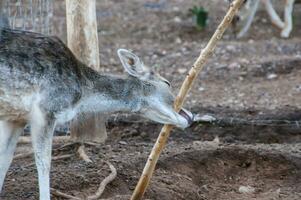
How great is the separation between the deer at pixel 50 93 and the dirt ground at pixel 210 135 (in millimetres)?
725

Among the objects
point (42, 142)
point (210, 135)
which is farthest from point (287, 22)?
point (42, 142)

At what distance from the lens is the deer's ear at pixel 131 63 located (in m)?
7.07

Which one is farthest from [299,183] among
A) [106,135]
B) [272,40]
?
[272,40]

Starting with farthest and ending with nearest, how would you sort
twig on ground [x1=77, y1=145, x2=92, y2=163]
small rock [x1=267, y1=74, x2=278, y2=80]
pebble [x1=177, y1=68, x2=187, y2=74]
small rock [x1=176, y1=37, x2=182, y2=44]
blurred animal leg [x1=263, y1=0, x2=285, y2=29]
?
blurred animal leg [x1=263, y1=0, x2=285, y2=29] < small rock [x1=176, y1=37, x2=182, y2=44] < pebble [x1=177, y1=68, x2=187, y2=74] < small rock [x1=267, y1=74, x2=278, y2=80] < twig on ground [x1=77, y1=145, x2=92, y2=163]

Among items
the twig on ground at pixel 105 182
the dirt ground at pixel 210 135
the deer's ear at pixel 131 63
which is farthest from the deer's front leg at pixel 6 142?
the deer's ear at pixel 131 63

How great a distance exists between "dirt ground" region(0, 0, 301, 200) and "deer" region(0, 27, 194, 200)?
725 millimetres

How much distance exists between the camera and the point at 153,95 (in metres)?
7.27

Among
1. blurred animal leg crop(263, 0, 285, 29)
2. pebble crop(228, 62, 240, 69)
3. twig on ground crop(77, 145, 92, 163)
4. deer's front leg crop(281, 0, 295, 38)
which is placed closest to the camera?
twig on ground crop(77, 145, 92, 163)

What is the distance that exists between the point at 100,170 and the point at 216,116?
273 cm

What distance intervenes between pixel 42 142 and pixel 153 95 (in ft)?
3.81

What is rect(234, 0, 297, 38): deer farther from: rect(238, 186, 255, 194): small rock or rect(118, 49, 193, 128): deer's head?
rect(118, 49, 193, 128): deer's head

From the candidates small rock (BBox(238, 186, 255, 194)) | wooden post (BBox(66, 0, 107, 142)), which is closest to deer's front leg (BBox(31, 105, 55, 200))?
wooden post (BBox(66, 0, 107, 142))

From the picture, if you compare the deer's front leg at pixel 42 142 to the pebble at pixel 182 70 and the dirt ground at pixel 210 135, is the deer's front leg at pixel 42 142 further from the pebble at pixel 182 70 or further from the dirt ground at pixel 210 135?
the pebble at pixel 182 70

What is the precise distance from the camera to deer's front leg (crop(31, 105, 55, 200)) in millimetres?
6645
